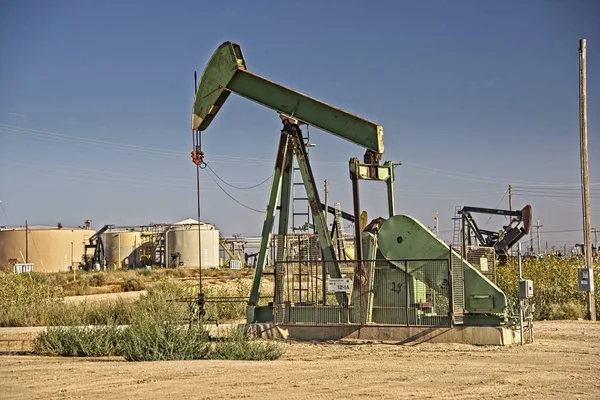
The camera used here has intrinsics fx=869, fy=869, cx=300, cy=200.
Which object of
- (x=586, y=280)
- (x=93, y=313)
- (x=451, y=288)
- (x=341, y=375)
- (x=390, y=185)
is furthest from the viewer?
(x=93, y=313)

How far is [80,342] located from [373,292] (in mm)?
4708

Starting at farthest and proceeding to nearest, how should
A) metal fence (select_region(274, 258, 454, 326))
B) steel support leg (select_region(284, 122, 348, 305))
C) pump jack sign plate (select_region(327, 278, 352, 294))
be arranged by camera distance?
steel support leg (select_region(284, 122, 348, 305)), pump jack sign plate (select_region(327, 278, 352, 294)), metal fence (select_region(274, 258, 454, 326))

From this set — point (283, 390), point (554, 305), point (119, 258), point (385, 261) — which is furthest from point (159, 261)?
point (283, 390)

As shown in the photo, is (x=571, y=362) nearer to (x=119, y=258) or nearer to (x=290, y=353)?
(x=290, y=353)

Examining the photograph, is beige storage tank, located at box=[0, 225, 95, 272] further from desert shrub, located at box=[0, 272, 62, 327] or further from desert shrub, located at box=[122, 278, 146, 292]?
desert shrub, located at box=[0, 272, 62, 327]

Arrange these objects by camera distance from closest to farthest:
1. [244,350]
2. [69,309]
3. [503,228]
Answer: [244,350]
[69,309]
[503,228]

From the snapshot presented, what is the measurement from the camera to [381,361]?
11766mm

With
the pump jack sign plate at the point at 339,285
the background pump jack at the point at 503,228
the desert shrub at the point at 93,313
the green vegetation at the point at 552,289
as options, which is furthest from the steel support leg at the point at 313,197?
the background pump jack at the point at 503,228

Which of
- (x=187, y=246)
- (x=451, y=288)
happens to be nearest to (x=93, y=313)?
(x=451, y=288)

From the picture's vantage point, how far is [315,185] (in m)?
15.4

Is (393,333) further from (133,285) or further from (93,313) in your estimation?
(133,285)

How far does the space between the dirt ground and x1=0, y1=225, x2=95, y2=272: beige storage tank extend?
4333 cm

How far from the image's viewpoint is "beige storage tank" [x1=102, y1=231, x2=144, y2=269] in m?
55.3

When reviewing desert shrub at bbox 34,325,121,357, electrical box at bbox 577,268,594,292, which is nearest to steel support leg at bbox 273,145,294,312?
desert shrub at bbox 34,325,121,357
